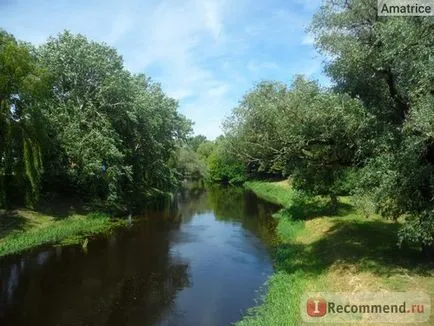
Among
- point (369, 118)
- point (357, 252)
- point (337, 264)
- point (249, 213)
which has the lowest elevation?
point (337, 264)

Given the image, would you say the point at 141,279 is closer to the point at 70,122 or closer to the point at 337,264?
the point at 337,264

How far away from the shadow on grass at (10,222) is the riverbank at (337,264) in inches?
683

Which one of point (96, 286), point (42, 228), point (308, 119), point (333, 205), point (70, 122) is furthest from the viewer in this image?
point (70, 122)

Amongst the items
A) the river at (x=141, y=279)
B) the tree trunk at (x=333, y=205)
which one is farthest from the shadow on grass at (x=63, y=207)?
the tree trunk at (x=333, y=205)

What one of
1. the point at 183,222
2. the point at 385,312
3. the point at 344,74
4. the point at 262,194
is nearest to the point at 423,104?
the point at 344,74

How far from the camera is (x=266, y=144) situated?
64.6ft

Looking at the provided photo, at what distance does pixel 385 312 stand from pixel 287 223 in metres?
18.2

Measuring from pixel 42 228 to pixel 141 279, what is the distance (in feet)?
39.0

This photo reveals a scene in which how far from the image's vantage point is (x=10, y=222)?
2725 cm

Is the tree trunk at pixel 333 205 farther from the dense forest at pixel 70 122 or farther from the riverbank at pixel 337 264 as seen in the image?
the dense forest at pixel 70 122

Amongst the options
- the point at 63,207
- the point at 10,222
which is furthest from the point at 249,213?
the point at 10,222

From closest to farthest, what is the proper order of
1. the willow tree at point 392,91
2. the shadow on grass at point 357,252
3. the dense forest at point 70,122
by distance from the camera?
the willow tree at point 392,91 → the shadow on grass at point 357,252 → the dense forest at point 70,122

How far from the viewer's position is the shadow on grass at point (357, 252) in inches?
632

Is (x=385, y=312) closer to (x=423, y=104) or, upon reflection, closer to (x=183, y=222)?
(x=423, y=104)
